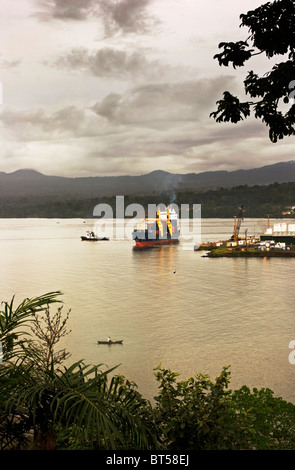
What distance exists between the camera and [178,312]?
1566 inches

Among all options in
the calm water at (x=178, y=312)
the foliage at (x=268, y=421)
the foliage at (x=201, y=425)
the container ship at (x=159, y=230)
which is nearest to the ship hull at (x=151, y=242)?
the container ship at (x=159, y=230)

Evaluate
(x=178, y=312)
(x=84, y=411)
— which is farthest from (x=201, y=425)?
(x=178, y=312)

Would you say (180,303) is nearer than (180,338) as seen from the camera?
No

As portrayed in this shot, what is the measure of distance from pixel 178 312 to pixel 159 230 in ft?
270

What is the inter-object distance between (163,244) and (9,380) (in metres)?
113

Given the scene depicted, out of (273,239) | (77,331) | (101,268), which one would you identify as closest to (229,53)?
(77,331)

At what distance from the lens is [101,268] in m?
70.4

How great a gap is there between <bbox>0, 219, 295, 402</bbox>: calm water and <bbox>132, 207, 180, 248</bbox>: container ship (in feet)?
108

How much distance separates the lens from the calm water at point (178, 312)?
25422 mm

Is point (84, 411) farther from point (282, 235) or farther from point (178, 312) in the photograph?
point (282, 235)

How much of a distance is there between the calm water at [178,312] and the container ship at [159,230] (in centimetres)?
3298

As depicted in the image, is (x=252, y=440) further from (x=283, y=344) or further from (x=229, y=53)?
(x=283, y=344)

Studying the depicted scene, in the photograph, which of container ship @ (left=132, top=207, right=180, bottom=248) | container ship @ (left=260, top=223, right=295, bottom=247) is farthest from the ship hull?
container ship @ (left=260, top=223, right=295, bottom=247)
